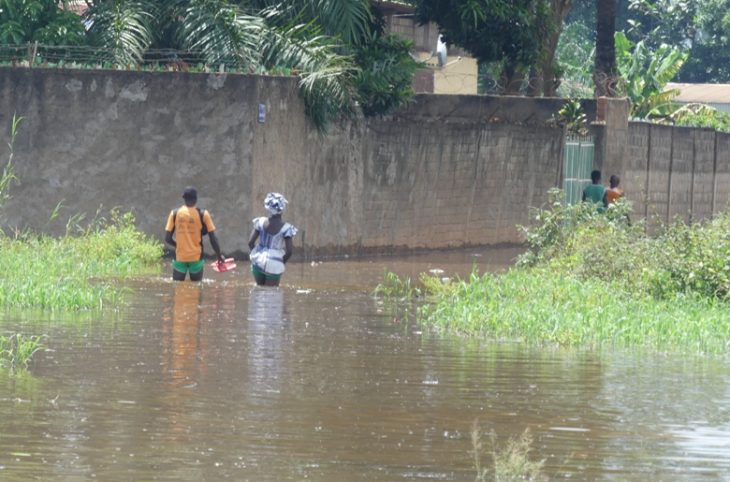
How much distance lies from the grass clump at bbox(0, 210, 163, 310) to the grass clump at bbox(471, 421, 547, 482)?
261 inches

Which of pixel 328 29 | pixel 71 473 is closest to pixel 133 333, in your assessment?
pixel 71 473

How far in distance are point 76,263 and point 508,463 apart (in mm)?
10660

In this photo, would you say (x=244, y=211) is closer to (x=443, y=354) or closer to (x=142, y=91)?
(x=142, y=91)

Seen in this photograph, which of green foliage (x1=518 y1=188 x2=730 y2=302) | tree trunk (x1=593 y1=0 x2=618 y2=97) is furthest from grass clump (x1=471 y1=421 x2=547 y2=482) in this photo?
tree trunk (x1=593 y1=0 x2=618 y2=97)

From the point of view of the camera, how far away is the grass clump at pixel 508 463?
7398 mm

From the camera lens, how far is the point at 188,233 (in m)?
16.8

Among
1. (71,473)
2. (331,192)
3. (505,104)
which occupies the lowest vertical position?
(71,473)

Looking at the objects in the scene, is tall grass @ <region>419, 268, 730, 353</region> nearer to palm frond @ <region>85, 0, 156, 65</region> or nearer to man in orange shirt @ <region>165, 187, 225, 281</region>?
man in orange shirt @ <region>165, 187, 225, 281</region>

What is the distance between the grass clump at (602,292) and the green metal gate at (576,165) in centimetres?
823

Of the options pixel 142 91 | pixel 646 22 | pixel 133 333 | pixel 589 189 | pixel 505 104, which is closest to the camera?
pixel 133 333

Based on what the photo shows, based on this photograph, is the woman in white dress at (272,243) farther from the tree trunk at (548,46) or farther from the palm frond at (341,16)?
the tree trunk at (548,46)

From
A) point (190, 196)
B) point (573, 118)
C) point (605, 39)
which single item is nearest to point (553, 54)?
point (605, 39)

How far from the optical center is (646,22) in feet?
222

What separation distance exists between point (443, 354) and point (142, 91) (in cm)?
978
